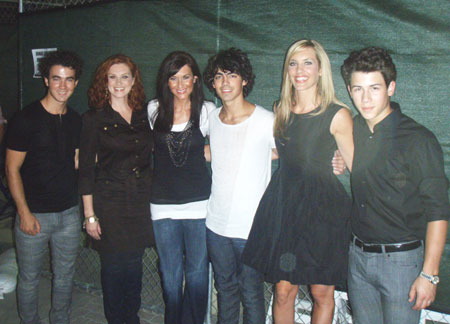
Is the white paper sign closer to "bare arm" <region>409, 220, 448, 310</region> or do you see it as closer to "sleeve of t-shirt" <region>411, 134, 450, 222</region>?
"sleeve of t-shirt" <region>411, 134, 450, 222</region>

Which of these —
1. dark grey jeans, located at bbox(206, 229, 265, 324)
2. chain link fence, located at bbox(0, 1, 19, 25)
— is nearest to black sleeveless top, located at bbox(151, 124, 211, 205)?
dark grey jeans, located at bbox(206, 229, 265, 324)

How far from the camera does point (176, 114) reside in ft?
9.02

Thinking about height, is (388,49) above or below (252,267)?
above

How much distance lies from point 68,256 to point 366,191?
7.16ft

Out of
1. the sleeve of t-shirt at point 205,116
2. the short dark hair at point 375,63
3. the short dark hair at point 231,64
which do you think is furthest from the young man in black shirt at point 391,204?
the sleeve of t-shirt at point 205,116

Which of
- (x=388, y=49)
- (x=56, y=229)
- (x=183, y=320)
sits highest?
(x=388, y=49)

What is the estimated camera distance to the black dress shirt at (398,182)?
185 centimetres

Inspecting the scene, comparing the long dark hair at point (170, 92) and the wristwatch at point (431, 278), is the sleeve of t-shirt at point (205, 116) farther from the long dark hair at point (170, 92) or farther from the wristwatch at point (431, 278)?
the wristwatch at point (431, 278)

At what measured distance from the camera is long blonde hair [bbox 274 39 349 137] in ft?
7.54

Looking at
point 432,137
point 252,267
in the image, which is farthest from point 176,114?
point 432,137

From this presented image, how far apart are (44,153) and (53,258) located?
81cm

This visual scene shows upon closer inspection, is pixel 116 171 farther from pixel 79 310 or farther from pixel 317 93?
pixel 79 310

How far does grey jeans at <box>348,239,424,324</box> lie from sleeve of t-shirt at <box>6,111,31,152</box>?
2.27 m

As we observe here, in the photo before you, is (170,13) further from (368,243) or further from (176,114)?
(368,243)
